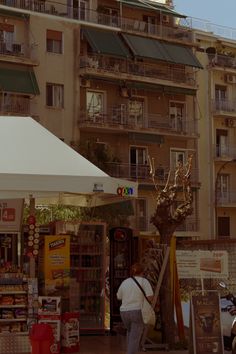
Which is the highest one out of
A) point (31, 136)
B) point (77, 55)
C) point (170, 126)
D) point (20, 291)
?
point (77, 55)

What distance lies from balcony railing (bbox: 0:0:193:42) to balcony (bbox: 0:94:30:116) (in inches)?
207

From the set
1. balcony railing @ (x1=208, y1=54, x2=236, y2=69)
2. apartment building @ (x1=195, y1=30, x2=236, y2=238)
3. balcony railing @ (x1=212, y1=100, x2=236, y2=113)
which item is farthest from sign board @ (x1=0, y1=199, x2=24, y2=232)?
balcony railing @ (x1=208, y1=54, x2=236, y2=69)

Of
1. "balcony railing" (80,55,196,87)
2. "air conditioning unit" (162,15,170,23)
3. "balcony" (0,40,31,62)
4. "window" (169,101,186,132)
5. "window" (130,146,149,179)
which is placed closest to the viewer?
"balcony" (0,40,31,62)

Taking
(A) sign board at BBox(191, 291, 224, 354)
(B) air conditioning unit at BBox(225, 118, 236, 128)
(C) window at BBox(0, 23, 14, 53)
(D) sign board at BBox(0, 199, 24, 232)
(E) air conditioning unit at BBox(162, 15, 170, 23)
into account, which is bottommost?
(A) sign board at BBox(191, 291, 224, 354)

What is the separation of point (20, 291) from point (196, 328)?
9.80ft

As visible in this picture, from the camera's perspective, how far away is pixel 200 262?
43.4 ft

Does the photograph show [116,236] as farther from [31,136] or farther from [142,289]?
[142,289]

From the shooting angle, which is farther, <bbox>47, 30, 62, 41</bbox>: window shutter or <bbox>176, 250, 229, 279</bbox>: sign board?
<bbox>47, 30, 62, 41</bbox>: window shutter

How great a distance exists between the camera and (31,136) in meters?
13.1

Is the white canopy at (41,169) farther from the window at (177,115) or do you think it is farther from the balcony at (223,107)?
the balcony at (223,107)

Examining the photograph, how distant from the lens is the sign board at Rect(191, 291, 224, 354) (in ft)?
37.4

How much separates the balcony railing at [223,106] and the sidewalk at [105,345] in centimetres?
3603

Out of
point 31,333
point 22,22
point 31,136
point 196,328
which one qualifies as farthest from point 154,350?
point 22,22

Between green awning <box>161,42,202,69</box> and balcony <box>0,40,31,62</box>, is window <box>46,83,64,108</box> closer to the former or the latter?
balcony <box>0,40,31,62</box>
